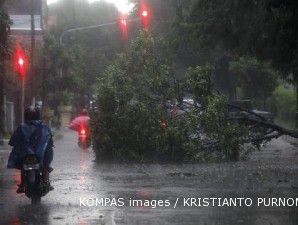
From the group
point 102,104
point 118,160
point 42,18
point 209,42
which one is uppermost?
point 42,18

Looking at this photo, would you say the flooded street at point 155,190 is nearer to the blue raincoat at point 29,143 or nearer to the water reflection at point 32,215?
the water reflection at point 32,215

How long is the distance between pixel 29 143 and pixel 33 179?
0.68 metres

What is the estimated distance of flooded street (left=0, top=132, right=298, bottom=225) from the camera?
10.9 metres

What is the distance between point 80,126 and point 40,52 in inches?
816

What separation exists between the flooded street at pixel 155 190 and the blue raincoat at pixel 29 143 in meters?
0.75

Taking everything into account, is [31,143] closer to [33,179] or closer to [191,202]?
[33,179]

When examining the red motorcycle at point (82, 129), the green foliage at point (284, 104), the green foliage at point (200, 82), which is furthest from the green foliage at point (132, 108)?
the green foliage at point (284, 104)

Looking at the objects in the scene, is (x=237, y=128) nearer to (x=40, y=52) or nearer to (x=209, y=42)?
(x=209, y=42)

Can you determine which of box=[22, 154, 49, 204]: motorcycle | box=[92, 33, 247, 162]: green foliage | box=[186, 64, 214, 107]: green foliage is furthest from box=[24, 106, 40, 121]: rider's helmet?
box=[186, 64, 214, 107]: green foliage

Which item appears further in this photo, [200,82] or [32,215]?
[200,82]

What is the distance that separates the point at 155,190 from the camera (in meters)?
14.6

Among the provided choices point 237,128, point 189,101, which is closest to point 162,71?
point 189,101

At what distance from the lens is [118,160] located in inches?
894

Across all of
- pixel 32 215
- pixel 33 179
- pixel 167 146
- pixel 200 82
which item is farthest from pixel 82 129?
pixel 32 215
